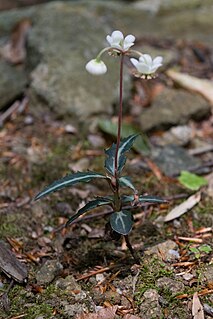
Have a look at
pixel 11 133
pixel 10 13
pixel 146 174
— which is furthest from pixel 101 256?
pixel 10 13

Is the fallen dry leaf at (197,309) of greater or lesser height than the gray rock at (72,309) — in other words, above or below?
below

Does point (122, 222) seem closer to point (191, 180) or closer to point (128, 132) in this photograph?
point (191, 180)

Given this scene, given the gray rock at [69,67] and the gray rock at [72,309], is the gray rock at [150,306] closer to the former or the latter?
the gray rock at [72,309]

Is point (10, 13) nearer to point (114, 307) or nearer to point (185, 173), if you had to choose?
point (185, 173)

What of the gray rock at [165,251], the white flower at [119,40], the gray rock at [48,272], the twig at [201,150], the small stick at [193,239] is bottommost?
the twig at [201,150]

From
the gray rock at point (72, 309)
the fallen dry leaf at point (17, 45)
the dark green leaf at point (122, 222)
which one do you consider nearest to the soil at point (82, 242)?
the gray rock at point (72, 309)

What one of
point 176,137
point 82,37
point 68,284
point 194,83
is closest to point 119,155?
point 68,284
